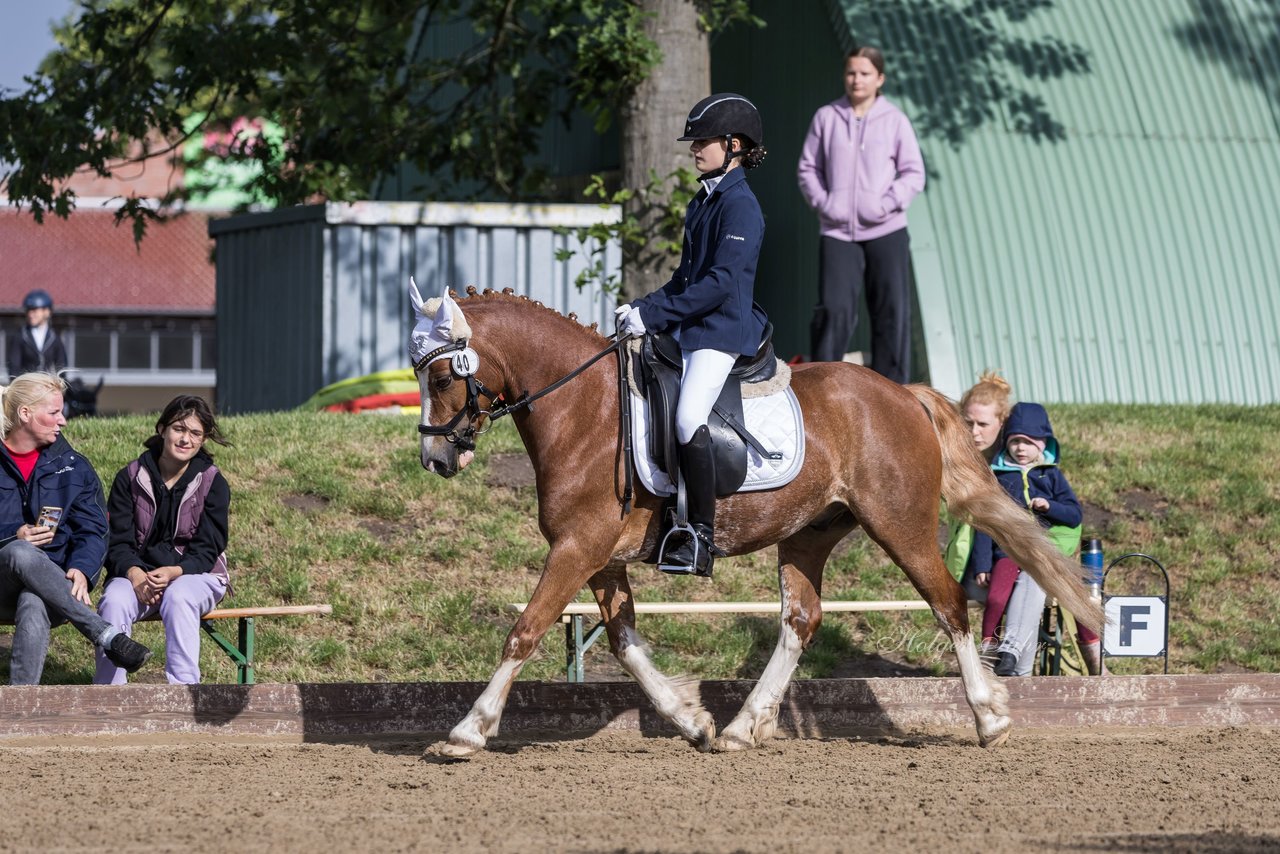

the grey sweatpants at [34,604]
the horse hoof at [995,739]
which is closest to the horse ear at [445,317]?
the grey sweatpants at [34,604]

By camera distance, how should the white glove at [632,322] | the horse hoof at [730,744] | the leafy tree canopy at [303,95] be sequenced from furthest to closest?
the leafy tree canopy at [303,95] → the horse hoof at [730,744] → the white glove at [632,322]

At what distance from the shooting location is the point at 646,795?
5723 mm

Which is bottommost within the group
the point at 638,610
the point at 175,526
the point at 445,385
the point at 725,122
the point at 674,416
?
the point at 638,610

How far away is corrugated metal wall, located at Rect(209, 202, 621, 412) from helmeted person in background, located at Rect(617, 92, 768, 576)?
6934mm

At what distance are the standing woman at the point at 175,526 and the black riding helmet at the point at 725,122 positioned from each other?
2608 millimetres

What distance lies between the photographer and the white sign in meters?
7.95

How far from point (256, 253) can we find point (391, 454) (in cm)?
502

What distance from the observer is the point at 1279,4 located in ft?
51.6

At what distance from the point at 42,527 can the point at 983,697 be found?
4.06 metres

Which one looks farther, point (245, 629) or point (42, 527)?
point (245, 629)

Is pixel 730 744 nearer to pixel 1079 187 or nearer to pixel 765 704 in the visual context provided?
pixel 765 704

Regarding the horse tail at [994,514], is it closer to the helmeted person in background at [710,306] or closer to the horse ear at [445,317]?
the helmeted person in background at [710,306]

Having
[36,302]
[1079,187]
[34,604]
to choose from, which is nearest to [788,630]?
[34,604]

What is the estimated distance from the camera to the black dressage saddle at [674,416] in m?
6.57
